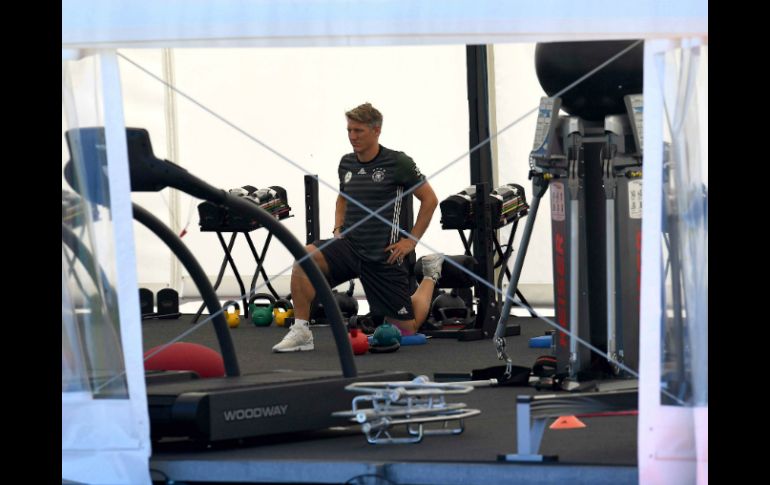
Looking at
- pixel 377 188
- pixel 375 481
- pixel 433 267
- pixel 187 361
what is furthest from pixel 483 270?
pixel 375 481

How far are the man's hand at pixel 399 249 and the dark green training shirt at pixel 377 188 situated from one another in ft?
0.19

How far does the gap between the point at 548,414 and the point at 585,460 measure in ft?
0.63

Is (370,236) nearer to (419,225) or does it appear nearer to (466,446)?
(419,225)

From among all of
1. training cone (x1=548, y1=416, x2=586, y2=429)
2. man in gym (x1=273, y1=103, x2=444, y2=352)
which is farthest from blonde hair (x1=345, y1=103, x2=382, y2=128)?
training cone (x1=548, y1=416, x2=586, y2=429)

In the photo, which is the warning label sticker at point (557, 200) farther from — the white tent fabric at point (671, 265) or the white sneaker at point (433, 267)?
the white sneaker at point (433, 267)

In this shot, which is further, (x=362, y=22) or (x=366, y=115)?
(x=366, y=115)

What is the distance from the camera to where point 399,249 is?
7.92m

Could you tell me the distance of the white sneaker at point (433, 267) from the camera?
849cm

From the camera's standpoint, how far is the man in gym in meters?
7.82

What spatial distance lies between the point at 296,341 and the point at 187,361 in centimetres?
257

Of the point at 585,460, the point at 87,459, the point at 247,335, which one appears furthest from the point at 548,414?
the point at 247,335

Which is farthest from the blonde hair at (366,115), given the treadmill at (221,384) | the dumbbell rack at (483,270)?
the treadmill at (221,384)
